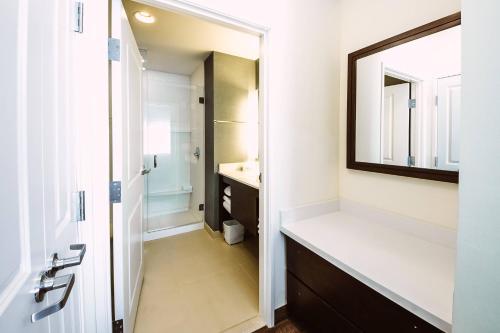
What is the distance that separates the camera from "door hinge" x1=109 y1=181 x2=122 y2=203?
1040mm

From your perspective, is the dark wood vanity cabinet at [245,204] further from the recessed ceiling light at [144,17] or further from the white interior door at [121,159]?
the recessed ceiling light at [144,17]

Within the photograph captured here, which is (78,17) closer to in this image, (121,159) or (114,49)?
(114,49)

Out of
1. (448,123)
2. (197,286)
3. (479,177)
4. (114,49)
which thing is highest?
(114,49)

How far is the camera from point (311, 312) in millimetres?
1247

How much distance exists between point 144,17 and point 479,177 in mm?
2383

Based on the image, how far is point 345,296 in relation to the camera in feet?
3.40

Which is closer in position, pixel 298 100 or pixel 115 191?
pixel 115 191

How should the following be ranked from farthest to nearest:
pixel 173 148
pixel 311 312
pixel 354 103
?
pixel 173 148 → pixel 354 103 → pixel 311 312

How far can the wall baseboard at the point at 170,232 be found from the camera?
106 inches

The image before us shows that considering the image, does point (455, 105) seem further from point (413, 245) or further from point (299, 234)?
point (299, 234)

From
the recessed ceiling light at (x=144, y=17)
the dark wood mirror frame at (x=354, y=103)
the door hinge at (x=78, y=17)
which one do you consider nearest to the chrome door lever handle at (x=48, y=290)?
the door hinge at (x=78, y=17)

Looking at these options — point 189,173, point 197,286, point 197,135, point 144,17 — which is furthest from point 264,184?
point 189,173

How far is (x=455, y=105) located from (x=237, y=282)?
1959 millimetres

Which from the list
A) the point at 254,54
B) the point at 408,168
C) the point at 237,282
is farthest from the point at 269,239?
the point at 254,54
